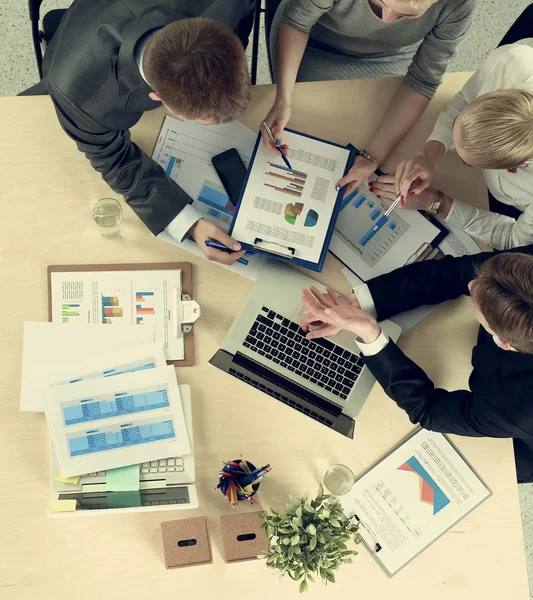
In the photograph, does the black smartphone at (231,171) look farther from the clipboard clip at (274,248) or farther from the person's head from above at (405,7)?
the person's head from above at (405,7)

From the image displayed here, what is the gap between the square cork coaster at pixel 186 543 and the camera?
1248mm

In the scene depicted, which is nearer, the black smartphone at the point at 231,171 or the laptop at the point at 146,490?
the laptop at the point at 146,490

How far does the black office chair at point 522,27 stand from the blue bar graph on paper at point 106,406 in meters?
1.29

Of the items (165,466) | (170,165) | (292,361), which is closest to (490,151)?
(292,361)

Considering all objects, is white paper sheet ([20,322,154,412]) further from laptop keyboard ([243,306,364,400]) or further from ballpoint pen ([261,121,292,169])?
ballpoint pen ([261,121,292,169])

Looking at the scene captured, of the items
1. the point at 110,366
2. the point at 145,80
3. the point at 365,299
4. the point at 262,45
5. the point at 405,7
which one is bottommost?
the point at 110,366

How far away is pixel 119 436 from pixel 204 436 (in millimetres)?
194

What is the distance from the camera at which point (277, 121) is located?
1438 mm

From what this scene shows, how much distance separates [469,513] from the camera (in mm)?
1334

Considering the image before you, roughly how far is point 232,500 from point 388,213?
0.79 meters

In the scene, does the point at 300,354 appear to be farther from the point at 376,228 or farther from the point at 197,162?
the point at 197,162

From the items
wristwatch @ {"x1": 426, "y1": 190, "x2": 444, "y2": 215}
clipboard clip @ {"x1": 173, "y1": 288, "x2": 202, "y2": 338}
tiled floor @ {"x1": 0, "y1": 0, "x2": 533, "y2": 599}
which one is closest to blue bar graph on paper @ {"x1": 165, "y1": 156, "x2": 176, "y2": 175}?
clipboard clip @ {"x1": 173, "y1": 288, "x2": 202, "y2": 338}

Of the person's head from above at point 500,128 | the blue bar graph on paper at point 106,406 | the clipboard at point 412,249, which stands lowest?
the blue bar graph on paper at point 106,406

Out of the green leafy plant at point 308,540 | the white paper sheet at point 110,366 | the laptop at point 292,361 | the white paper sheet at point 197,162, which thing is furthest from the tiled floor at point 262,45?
the white paper sheet at point 110,366
